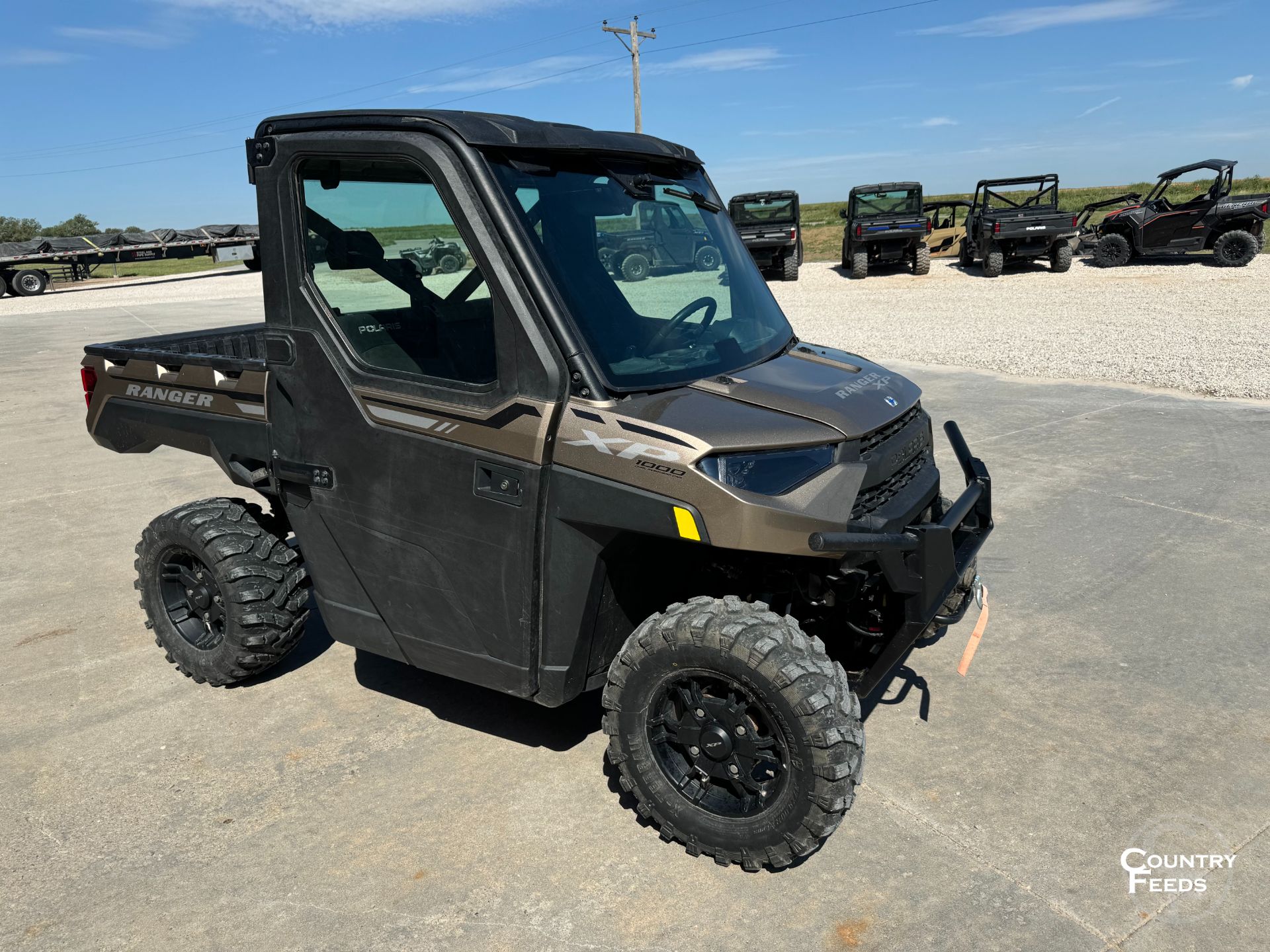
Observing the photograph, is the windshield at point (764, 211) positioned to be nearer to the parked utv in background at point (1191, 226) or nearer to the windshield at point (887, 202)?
the windshield at point (887, 202)

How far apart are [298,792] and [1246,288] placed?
19376 millimetres

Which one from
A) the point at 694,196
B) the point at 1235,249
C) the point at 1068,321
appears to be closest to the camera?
the point at 694,196

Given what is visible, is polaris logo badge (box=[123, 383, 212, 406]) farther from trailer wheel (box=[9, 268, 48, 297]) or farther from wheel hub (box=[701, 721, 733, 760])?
trailer wheel (box=[9, 268, 48, 297])

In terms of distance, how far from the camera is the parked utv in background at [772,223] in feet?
79.9

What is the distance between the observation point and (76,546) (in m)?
6.51

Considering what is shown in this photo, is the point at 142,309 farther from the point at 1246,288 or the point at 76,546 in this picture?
the point at 1246,288

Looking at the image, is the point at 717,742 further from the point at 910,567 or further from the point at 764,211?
the point at 764,211

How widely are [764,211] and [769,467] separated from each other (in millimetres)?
23102

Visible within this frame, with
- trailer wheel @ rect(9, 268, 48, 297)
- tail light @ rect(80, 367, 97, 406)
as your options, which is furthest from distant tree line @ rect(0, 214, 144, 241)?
tail light @ rect(80, 367, 97, 406)

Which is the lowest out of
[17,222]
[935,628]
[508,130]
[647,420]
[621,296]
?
[935,628]

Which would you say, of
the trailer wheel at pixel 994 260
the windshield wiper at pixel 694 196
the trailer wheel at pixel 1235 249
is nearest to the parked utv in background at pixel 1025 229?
the trailer wheel at pixel 994 260

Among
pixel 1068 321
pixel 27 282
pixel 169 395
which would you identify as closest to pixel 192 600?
pixel 169 395

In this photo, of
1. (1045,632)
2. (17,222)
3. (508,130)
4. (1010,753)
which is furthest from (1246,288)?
(17,222)

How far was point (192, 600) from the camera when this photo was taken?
179 inches
